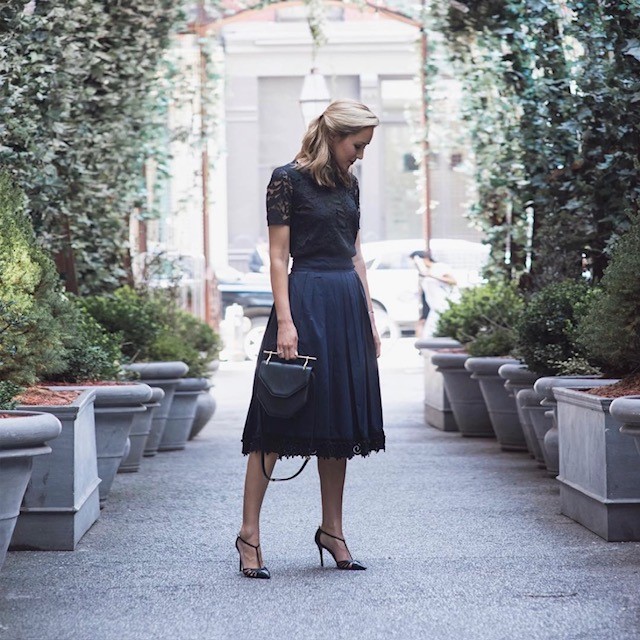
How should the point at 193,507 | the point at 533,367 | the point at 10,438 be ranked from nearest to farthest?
the point at 10,438, the point at 193,507, the point at 533,367

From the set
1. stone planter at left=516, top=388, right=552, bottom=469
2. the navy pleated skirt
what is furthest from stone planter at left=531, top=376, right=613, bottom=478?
the navy pleated skirt

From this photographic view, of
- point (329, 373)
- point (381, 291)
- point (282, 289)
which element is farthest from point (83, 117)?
point (381, 291)

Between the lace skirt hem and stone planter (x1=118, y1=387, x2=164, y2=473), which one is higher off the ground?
the lace skirt hem

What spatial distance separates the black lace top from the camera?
18.1ft

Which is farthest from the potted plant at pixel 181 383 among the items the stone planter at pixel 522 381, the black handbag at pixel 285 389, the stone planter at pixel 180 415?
the black handbag at pixel 285 389

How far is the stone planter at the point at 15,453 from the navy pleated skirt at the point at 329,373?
0.95 m

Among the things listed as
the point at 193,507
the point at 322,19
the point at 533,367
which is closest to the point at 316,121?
the point at 193,507

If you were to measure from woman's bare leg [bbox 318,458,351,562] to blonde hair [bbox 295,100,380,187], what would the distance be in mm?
1073

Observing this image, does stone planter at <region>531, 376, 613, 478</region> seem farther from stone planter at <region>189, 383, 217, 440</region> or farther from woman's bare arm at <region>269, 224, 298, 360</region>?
stone planter at <region>189, 383, 217, 440</region>

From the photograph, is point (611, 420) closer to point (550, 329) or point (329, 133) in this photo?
point (329, 133)

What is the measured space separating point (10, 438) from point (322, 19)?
12037 mm

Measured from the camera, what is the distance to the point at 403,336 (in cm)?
2427

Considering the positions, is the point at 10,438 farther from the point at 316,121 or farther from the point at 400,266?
the point at 400,266

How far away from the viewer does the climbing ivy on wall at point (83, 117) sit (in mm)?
7887
